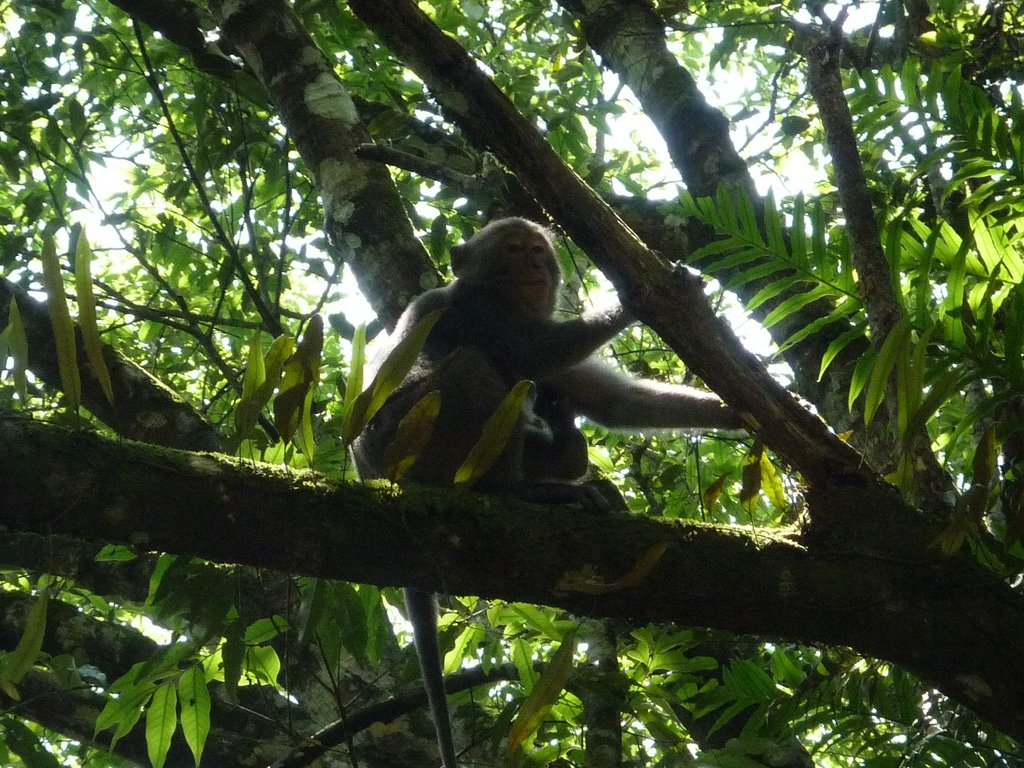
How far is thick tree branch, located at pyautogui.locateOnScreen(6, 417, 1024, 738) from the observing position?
2387 mm

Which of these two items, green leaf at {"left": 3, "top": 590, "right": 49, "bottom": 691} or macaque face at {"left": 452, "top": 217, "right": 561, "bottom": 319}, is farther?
macaque face at {"left": 452, "top": 217, "right": 561, "bottom": 319}

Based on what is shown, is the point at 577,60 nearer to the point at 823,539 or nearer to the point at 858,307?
the point at 858,307

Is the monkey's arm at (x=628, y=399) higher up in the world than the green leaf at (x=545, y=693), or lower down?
higher up

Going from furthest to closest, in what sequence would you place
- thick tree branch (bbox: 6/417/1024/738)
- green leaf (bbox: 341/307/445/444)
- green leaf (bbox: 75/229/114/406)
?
green leaf (bbox: 341/307/445/444)
green leaf (bbox: 75/229/114/406)
thick tree branch (bbox: 6/417/1024/738)

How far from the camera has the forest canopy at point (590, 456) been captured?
2568 mm

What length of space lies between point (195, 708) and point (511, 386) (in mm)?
1968

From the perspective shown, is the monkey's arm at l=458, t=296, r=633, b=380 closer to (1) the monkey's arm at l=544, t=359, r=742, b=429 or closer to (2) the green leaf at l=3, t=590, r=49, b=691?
(1) the monkey's arm at l=544, t=359, r=742, b=429

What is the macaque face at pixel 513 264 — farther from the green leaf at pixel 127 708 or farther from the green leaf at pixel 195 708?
the green leaf at pixel 127 708

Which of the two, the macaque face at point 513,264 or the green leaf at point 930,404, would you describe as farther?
the macaque face at point 513,264

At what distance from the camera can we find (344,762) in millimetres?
4219

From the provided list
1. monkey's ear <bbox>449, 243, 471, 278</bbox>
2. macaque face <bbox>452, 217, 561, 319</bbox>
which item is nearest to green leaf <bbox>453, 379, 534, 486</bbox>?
macaque face <bbox>452, 217, 561, 319</bbox>

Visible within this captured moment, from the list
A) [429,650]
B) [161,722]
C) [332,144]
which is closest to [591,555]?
[429,650]

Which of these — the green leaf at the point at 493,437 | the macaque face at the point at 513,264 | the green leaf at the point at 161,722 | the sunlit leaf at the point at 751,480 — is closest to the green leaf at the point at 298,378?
the green leaf at the point at 493,437

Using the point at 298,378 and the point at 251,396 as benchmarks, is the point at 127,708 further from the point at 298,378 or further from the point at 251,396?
the point at 298,378
